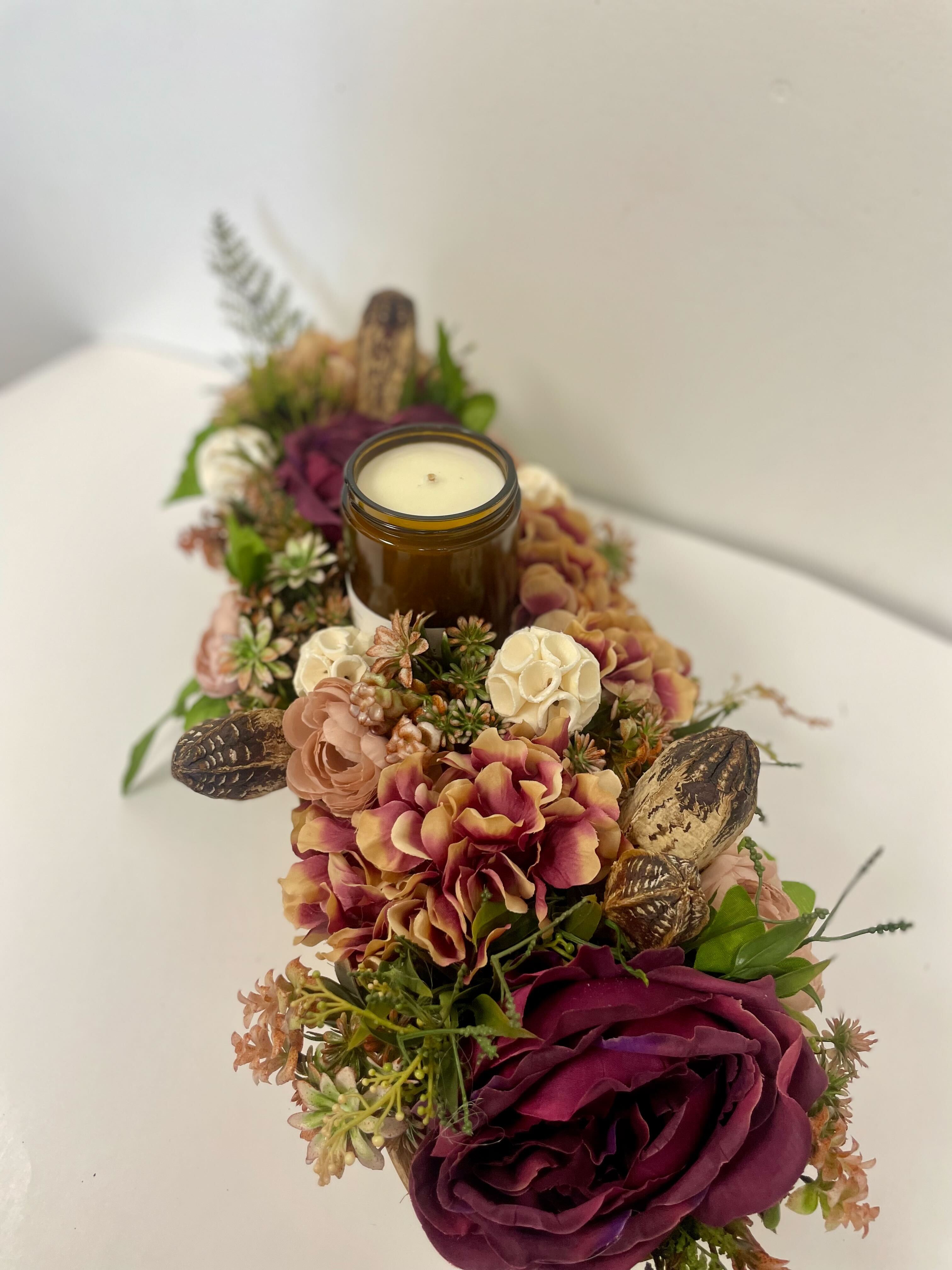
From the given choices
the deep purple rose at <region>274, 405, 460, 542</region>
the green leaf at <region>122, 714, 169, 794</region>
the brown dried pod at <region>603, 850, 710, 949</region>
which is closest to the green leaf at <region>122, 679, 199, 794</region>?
the green leaf at <region>122, 714, 169, 794</region>

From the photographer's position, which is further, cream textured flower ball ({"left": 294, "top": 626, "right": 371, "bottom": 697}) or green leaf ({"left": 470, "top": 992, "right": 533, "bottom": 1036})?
cream textured flower ball ({"left": 294, "top": 626, "right": 371, "bottom": 697})

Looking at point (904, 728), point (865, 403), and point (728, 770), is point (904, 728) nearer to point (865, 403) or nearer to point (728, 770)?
point (865, 403)

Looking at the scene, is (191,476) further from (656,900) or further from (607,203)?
(656,900)

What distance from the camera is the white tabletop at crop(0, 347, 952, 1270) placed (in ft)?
1.54

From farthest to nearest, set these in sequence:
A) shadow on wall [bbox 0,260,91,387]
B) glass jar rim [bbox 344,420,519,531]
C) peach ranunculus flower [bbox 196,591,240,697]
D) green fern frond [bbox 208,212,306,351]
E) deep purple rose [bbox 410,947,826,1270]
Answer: shadow on wall [bbox 0,260,91,387] < green fern frond [bbox 208,212,306,351] < peach ranunculus flower [bbox 196,591,240,697] < glass jar rim [bbox 344,420,519,531] < deep purple rose [bbox 410,947,826,1270]

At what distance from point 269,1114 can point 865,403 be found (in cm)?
70

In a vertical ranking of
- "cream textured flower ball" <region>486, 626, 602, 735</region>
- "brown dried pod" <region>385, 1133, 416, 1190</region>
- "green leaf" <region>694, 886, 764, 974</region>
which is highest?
"cream textured flower ball" <region>486, 626, 602, 735</region>

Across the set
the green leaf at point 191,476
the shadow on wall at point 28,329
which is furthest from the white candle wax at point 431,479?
the shadow on wall at point 28,329

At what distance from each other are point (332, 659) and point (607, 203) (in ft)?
1.67

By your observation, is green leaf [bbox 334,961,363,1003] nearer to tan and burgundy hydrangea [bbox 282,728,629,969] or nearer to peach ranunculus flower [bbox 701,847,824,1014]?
tan and burgundy hydrangea [bbox 282,728,629,969]

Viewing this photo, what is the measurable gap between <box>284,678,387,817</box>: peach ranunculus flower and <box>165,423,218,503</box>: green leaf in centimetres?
42

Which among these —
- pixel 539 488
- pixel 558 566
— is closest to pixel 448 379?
pixel 539 488

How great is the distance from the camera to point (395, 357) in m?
0.75

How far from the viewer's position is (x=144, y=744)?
650 mm
